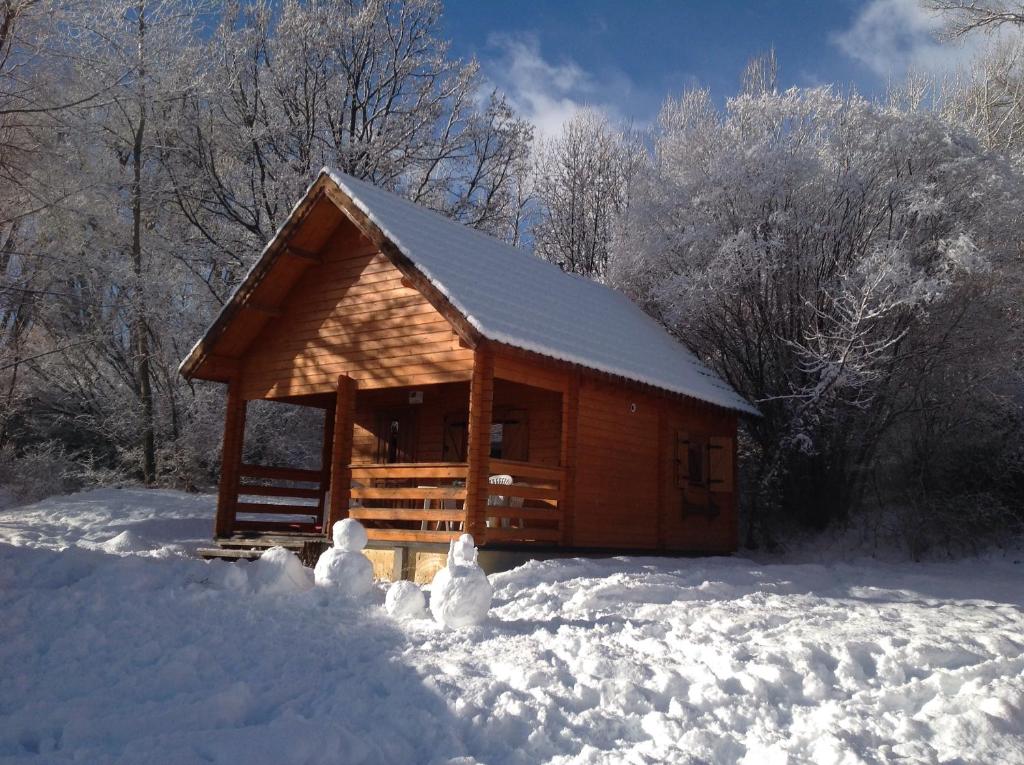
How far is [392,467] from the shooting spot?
38.7 feet

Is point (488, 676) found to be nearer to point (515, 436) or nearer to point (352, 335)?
point (352, 335)

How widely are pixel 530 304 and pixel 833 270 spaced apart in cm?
731

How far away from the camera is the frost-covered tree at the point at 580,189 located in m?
31.6

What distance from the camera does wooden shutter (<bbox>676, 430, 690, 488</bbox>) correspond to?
14820 mm

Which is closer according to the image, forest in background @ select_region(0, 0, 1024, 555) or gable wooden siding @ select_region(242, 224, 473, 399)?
gable wooden siding @ select_region(242, 224, 473, 399)

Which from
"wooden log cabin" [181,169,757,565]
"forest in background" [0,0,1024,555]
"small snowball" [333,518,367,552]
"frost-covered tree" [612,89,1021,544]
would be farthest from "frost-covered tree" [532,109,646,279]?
"small snowball" [333,518,367,552]

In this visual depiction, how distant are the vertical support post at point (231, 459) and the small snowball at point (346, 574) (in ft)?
20.9

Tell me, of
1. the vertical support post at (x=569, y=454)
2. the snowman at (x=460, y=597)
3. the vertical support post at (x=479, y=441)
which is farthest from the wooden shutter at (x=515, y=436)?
the snowman at (x=460, y=597)

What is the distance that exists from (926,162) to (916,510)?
6.46 meters

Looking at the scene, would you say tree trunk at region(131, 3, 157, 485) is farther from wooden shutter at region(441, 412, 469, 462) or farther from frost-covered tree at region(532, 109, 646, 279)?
frost-covered tree at region(532, 109, 646, 279)

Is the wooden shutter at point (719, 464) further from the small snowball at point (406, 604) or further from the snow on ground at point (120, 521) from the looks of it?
the small snowball at point (406, 604)

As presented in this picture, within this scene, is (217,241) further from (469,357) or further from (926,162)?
(926,162)

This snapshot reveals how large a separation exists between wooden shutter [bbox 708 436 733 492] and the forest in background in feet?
4.37

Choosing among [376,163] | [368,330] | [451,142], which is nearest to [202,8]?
[376,163]
